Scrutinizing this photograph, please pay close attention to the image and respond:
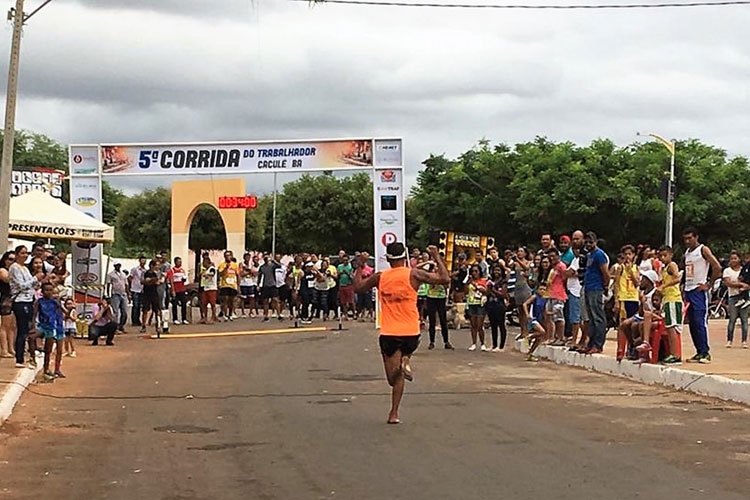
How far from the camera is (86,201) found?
27750 millimetres

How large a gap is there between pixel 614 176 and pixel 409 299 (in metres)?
36.3

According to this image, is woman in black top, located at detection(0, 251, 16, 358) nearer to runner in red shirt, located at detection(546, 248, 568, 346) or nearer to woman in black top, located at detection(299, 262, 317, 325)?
runner in red shirt, located at detection(546, 248, 568, 346)

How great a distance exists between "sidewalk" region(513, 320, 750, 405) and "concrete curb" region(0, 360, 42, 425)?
789cm

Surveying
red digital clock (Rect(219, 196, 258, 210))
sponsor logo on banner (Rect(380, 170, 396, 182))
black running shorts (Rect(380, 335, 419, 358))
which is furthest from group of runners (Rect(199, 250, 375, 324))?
red digital clock (Rect(219, 196, 258, 210))

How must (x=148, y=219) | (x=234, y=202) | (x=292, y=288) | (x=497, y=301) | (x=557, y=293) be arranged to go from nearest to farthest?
(x=557, y=293) < (x=497, y=301) < (x=292, y=288) < (x=234, y=202) < (x=148, y=219)

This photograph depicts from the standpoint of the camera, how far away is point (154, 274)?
24953 mm

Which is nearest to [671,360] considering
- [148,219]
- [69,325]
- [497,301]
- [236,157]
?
[497,301]

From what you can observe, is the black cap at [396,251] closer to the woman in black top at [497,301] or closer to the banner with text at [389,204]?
the woman in black top at [497,301]

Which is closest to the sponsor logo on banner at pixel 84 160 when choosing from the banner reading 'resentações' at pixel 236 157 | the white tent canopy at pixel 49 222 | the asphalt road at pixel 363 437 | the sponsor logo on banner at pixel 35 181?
the banner reading 'resentações' at pixel 236 157

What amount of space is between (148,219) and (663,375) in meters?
63.6

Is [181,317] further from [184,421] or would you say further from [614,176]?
[614,176]

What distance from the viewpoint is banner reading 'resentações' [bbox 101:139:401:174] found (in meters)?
27.9

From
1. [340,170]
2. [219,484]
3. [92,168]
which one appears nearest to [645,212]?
[340,170]

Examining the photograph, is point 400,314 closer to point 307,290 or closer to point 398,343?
point 398,343
